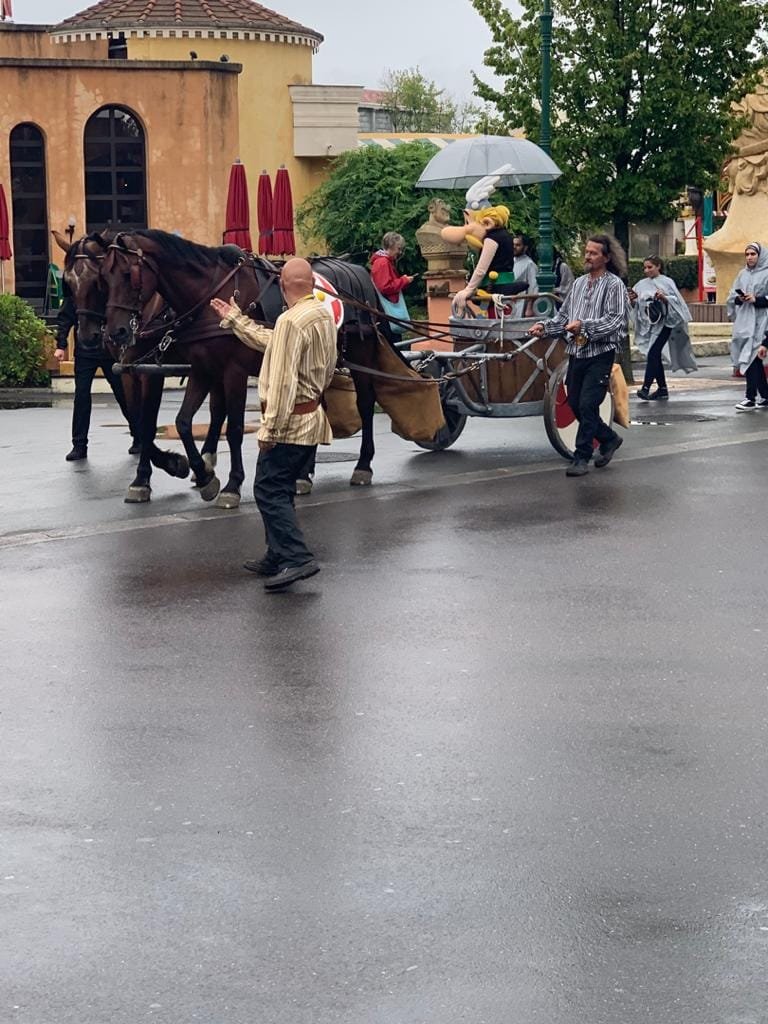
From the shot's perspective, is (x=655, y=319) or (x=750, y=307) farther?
Result: (x=750, y=307)

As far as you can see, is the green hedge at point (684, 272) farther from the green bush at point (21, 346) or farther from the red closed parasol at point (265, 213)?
the green bush at point (21, 346)

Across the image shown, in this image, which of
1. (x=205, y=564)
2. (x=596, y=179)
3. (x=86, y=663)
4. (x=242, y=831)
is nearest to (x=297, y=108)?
(x=596, y=179)

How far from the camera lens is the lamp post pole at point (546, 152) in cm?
2245

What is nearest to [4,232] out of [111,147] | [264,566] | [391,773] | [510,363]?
[111,147]

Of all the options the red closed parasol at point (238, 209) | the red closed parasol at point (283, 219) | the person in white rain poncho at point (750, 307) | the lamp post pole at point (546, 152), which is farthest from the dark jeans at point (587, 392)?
the red closed parasol at point (283, 219)

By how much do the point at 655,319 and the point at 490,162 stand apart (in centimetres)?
269

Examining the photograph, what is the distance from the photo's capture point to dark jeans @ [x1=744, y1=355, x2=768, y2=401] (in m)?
→ 19.2

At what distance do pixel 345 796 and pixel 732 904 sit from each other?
155 cm

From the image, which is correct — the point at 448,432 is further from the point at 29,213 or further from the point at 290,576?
the point at 29,213

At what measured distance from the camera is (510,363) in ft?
49.2

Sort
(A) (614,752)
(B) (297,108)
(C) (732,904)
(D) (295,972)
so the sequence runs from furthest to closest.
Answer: (B) (297,108) < (A) (614,752) < (C) (732,904) < (D) (295,972)

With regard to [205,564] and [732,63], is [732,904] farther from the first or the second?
[732,63]

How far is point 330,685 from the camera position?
25.9 feet

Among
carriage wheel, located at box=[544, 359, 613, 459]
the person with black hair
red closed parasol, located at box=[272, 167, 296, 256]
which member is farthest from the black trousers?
red closed parasol, located at box=[272, 167, 296, 256]
